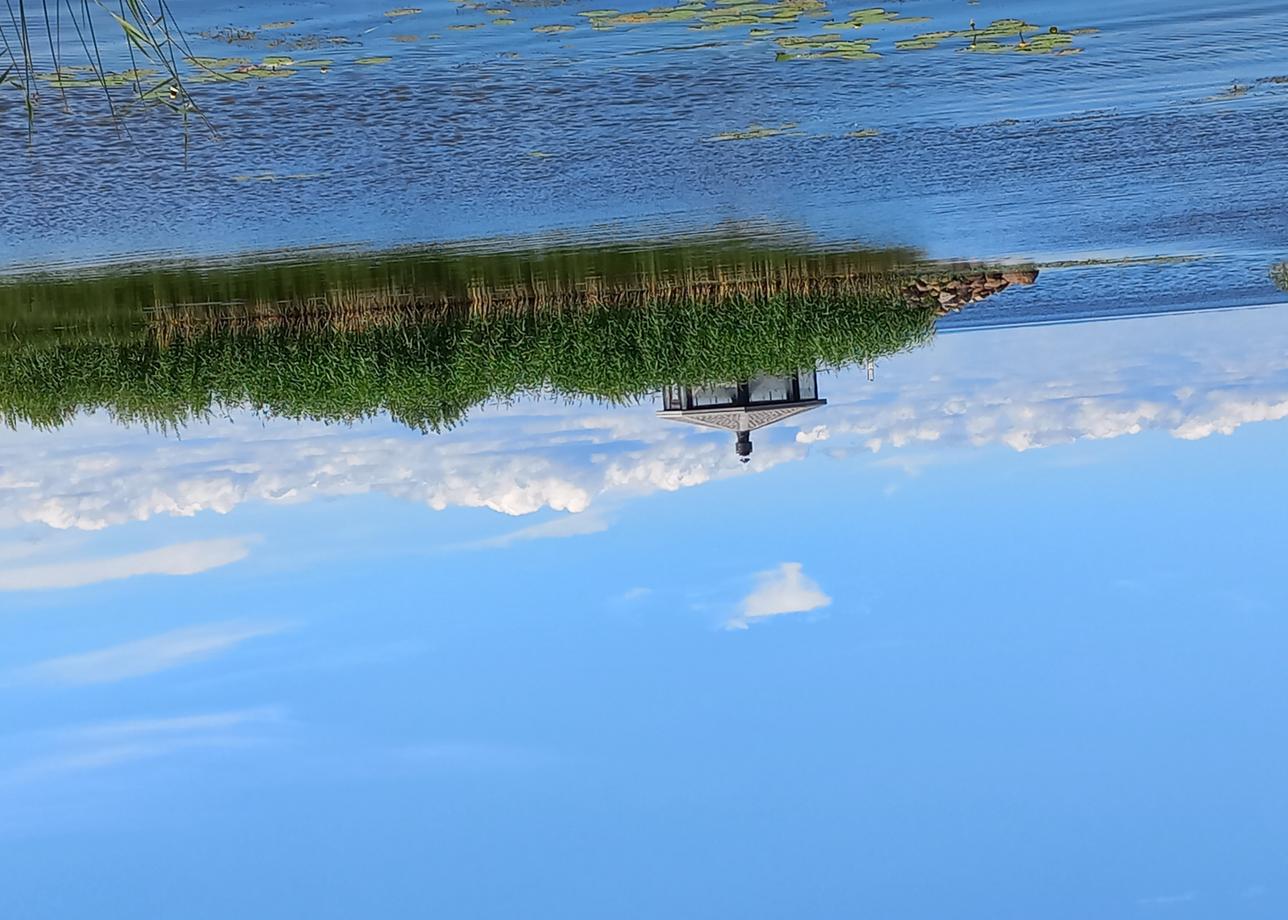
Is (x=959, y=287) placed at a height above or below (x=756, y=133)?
below

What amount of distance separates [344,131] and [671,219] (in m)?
3.97

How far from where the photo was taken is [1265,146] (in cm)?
1556

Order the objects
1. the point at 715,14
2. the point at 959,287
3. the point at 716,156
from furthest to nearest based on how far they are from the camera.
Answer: the point at 715,14, the point at 716,156, the point at 959,287

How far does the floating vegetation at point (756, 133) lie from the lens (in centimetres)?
1608

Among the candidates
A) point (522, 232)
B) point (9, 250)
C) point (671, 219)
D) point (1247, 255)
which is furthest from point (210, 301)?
point (1247, 255)

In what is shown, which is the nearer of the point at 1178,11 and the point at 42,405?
the point at 42,405

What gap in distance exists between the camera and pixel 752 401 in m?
17.8

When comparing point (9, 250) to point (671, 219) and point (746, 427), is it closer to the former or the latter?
point (671, 219)

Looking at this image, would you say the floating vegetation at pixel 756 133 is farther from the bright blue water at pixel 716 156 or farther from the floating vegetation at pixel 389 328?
the floating vegetation at pixel 389 328

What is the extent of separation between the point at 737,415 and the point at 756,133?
11.4 feet

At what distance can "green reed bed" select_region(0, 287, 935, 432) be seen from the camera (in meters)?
16.0

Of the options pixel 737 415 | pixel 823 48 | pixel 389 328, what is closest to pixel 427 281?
pixel 389 328

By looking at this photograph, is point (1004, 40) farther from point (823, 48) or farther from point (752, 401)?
point (752, 401)

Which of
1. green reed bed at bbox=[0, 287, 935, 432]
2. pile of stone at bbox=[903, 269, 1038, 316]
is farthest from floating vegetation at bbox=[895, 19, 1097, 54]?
green reed bed at bbox=[0, 287, 935, 432]
